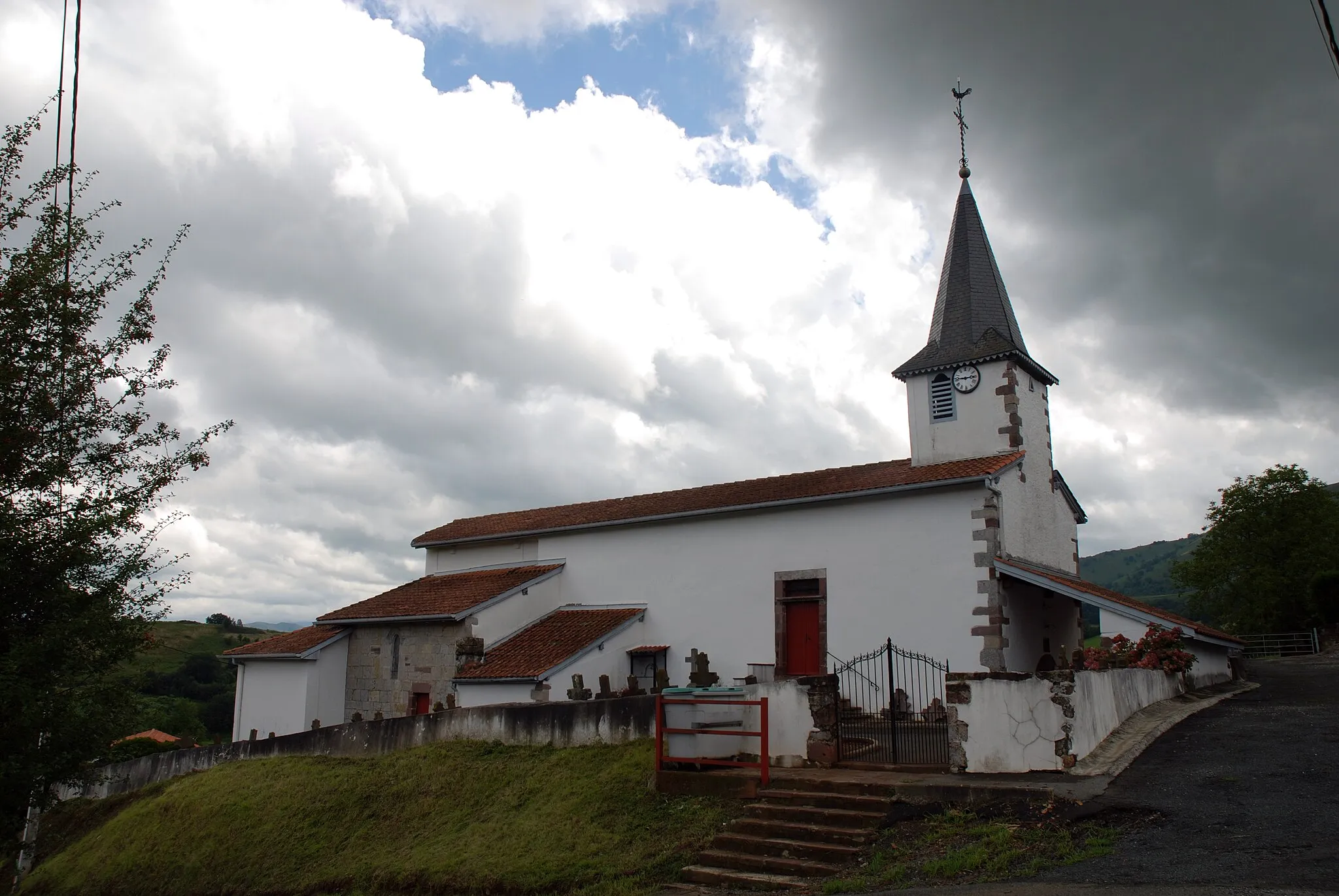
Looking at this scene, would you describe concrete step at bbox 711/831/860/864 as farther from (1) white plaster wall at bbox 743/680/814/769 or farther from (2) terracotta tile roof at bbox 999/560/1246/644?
(2) terracotta tile roof at bbox 999/560/1246/644

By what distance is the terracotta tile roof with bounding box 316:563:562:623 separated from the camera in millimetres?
21828

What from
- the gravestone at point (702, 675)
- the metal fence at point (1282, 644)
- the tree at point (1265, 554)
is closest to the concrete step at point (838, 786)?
the gravestone at point (702, 675)

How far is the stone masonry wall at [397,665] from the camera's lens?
70.4 feet

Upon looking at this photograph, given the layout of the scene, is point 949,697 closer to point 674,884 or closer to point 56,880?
point 674,884

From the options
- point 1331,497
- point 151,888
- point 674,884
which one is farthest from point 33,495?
point 1331,497

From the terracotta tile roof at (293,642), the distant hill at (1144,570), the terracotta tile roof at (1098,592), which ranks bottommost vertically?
the terracotta tile roof at (293,642)

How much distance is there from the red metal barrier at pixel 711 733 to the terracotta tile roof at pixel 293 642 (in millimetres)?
14002

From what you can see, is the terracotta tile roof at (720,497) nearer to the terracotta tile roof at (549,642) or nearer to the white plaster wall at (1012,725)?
the terracotta tile roof at (549,642)

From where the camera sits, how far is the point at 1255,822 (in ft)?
27.6

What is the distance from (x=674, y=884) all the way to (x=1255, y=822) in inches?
216

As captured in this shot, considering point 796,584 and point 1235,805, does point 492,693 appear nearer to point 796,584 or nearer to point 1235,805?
point 796,584

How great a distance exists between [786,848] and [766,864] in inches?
12.4

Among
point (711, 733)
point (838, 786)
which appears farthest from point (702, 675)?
point (838, 786)

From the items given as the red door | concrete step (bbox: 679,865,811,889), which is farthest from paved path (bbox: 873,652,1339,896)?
the red door
